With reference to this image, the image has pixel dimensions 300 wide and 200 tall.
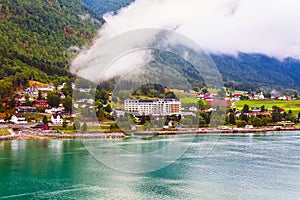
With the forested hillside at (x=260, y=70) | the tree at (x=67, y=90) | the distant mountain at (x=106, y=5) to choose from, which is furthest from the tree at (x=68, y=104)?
the distant mountain at (x=106, y=5)

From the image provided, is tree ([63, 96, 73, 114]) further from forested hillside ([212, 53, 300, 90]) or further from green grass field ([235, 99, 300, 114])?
forested hillside ([212, 53, 300, 90])

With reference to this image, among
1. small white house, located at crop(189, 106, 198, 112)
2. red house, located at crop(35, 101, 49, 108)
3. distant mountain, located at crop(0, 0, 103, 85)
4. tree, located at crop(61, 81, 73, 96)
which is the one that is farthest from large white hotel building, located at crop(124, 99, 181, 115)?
distant mountain, located at crop(0, 0, 103, 85)

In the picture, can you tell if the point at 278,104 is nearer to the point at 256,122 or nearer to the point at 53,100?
the point at 256,122

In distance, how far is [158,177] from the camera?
12.6 m

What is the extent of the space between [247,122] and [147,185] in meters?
23.0

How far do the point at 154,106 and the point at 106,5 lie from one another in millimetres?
95457

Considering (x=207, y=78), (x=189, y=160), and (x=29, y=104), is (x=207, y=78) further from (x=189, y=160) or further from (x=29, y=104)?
(x=29, y=104)

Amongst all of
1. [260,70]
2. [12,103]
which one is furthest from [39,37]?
[260,70]

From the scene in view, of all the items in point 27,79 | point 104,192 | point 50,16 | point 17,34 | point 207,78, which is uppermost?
point 50,16

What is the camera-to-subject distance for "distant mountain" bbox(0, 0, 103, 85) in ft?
122

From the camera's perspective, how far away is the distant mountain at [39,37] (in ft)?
122

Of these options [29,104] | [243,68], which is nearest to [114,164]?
[29,104]

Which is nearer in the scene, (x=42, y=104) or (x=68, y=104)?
(x=68, y=104)

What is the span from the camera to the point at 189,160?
15.5 m
